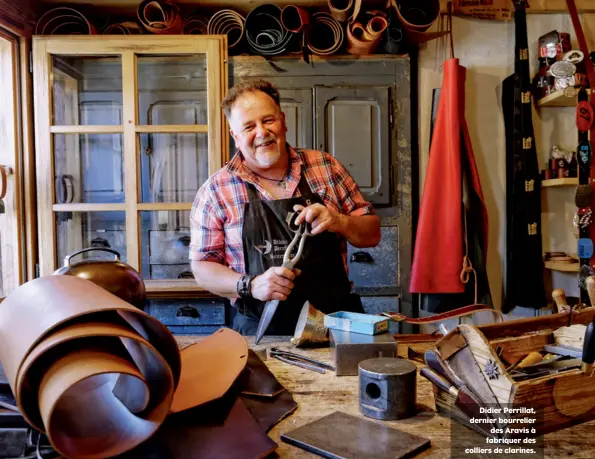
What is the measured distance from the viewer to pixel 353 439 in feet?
2.92

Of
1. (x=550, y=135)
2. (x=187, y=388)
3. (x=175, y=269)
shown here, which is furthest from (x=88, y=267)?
(x=550, y=135)

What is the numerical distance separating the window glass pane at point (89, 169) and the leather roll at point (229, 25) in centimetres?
81

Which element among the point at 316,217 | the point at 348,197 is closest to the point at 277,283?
the point at 316,217

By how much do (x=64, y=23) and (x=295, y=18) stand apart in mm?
1306

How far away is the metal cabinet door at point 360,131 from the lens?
2.92 meters

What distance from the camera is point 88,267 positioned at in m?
1.37

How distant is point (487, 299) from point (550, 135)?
1.12 meters

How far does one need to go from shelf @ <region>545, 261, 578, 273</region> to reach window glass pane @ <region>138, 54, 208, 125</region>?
216 centimetres

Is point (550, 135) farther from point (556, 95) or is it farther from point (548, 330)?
point (548, 330)

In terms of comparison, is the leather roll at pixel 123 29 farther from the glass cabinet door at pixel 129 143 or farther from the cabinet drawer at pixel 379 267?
the cabinet drawer at pixel 379 267

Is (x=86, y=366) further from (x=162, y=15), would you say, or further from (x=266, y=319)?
(x=162, y=15)

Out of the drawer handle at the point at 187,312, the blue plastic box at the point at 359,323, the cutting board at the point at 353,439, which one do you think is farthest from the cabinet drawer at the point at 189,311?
the cutting board at the point at 353,439

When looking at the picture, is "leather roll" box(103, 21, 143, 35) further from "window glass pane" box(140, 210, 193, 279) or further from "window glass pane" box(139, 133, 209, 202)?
"window glass pane" box(140, 210, 193, 279)

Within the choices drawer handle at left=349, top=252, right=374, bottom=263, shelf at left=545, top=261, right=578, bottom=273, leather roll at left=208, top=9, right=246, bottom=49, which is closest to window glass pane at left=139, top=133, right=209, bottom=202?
leather roll at left=208, top=9, right=246, bottom=49
